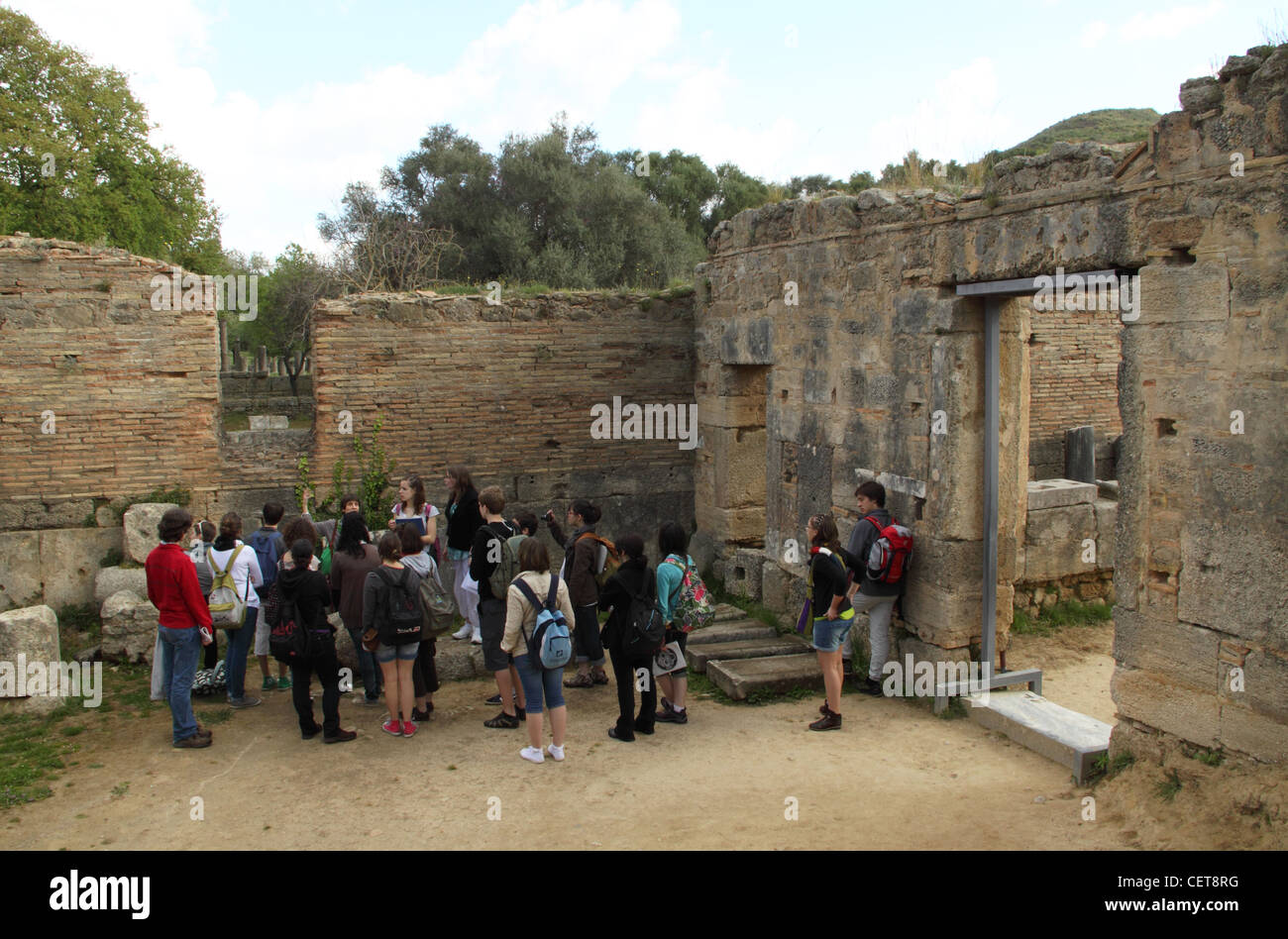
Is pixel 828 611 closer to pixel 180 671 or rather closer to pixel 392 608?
pixel 392 608

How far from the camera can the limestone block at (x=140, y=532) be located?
934 cm

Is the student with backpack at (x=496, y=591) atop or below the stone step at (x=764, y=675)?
atop

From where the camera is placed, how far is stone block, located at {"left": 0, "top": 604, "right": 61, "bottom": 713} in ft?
25.2

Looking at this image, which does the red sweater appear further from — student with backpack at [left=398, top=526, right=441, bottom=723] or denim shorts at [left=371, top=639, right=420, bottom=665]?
student with backpack at [left=398, top=526, right=441, bottom=723]

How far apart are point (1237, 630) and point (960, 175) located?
5021 mm

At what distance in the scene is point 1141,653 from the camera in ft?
19.8

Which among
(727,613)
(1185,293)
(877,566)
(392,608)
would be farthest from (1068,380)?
(392,608)

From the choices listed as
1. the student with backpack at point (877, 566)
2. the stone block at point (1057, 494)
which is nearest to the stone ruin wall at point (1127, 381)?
the student with backpack at point (877, 566)

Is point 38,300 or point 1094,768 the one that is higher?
point 38,300

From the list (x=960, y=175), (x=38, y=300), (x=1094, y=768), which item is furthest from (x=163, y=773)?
(x=960, y=175)

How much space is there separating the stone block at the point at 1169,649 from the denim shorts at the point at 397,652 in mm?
4657

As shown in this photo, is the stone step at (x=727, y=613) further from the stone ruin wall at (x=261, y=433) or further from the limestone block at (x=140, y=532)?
the limestone block at (x=140, y=532)

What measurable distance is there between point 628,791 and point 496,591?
6.07 feet

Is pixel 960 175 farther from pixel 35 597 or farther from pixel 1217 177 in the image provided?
pixel 35 597
